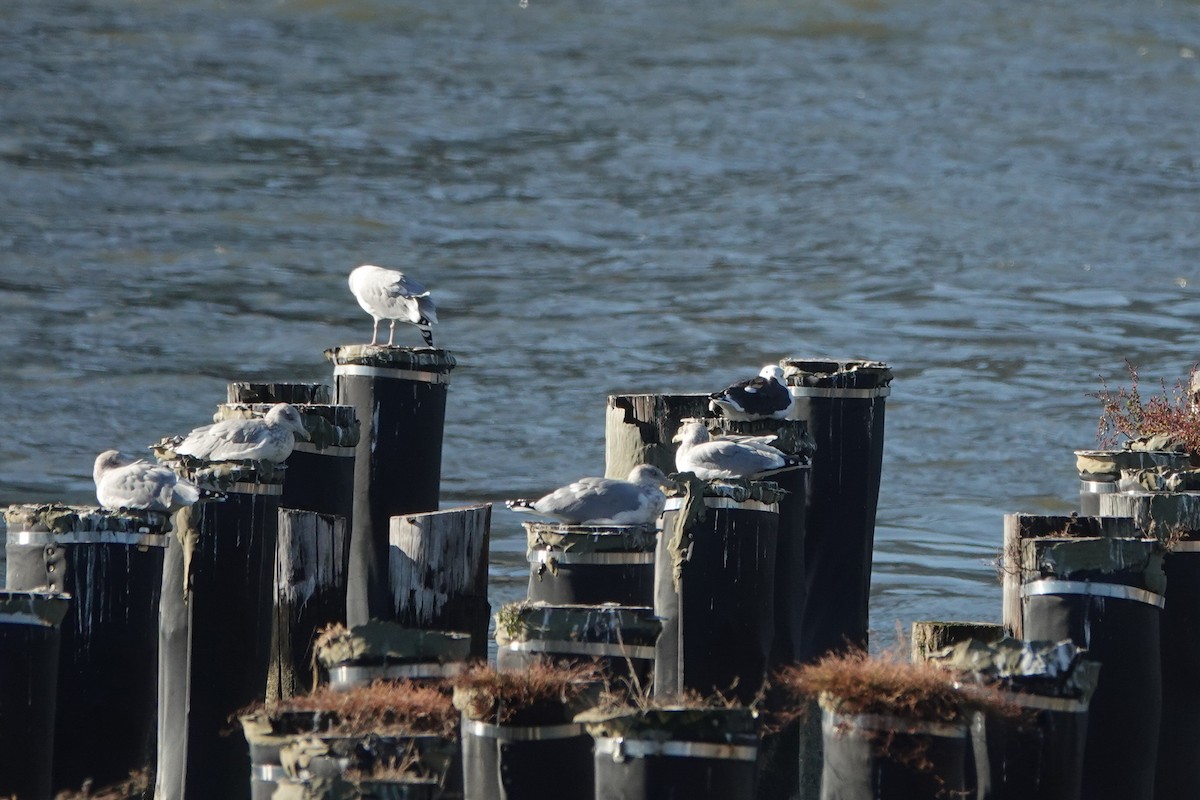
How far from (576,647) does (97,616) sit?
1512 millimetres

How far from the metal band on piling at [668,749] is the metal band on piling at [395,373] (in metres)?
3.22

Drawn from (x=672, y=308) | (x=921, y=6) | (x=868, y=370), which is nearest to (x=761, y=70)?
(x=921, y=6)

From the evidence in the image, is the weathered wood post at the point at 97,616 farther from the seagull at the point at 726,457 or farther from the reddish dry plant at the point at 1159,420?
the reddish dry plant at the point at 1159,420

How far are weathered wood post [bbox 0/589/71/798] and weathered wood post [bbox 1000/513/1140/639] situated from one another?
9.88ft

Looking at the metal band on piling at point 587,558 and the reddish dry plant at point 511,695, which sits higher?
the metal band on piling at point 587,558

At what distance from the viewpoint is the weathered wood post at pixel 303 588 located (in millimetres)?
7395

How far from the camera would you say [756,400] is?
8.26 m

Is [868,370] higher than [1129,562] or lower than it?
higher

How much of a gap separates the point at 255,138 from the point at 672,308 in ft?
26.5

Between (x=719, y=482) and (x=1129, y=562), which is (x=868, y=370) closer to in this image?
(x=719, y=482)

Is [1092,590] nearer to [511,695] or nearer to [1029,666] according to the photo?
[1029,666]

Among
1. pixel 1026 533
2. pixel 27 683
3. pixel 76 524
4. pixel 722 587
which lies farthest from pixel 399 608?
pixel 1026 533

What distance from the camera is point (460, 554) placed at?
736cm

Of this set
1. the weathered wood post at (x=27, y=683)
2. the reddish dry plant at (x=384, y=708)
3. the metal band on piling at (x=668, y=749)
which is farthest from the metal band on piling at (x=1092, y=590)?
the weathered wood post at (x=27, y=683)
